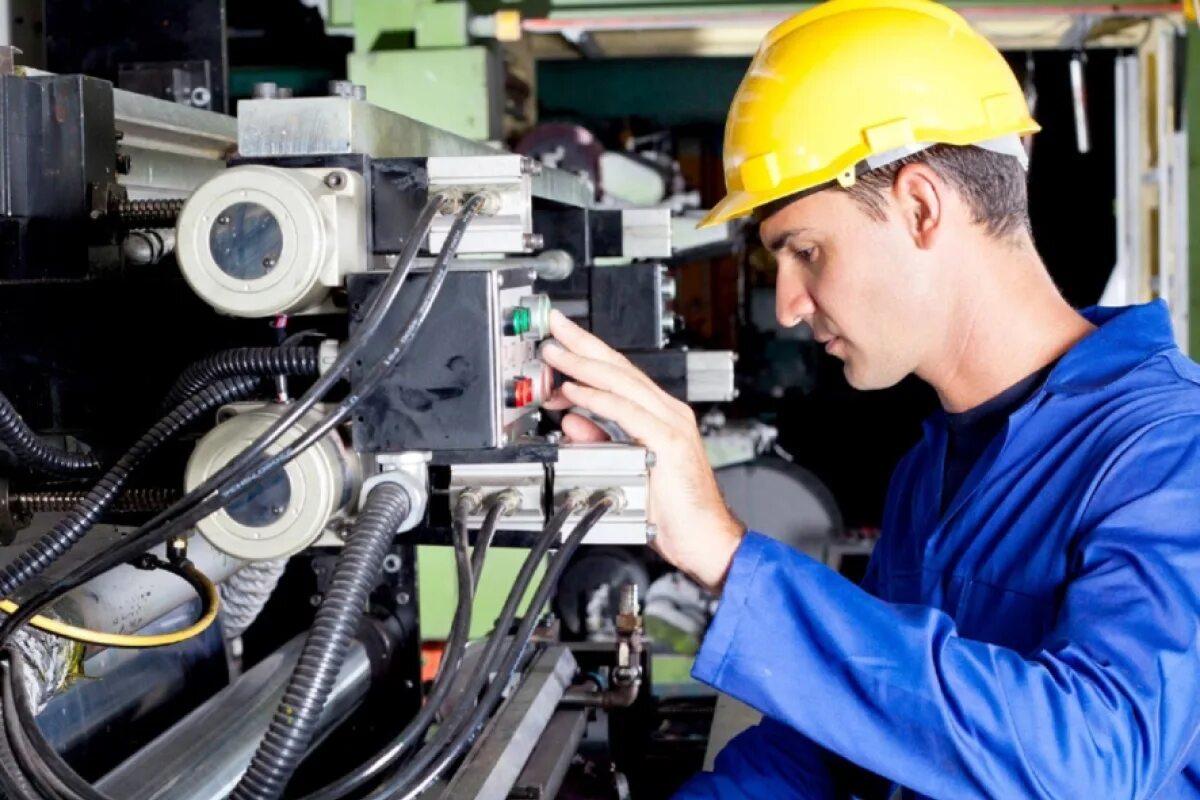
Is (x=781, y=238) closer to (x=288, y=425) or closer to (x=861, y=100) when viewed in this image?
(x=861, y=100)

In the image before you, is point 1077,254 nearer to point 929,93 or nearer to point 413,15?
point 413,15

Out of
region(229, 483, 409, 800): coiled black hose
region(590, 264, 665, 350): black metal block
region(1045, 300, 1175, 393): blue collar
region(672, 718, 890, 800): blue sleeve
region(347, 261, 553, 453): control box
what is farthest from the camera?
region(590, 264, 665, 350): black metal block

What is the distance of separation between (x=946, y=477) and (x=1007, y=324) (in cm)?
21

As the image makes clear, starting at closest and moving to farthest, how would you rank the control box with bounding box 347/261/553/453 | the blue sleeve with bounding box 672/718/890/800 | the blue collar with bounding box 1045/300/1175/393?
the control box with bounding box 347/261/553/453, the blue collar with bounding box 1045/300/1175/393, the blue sleeve with bounding box 672/718/890/800

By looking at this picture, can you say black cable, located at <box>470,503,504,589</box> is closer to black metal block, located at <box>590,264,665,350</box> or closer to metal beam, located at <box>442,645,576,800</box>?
metal beam, located at <box>442,645,576,800</box>

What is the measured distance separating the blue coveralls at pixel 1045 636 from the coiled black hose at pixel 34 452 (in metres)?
0.49

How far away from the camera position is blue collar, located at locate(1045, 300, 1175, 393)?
3.63 ft

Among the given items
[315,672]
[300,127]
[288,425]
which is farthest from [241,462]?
[300,127]

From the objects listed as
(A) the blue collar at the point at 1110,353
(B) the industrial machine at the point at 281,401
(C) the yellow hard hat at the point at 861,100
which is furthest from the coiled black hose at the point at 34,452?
(A) the blue collar at the point at 1110,353

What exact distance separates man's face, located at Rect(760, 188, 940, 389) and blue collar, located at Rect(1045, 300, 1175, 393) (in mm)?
126

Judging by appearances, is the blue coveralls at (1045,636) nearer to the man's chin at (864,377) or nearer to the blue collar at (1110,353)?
the blue collar at (1110,353)

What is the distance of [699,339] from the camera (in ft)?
11.6

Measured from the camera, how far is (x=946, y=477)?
132cm

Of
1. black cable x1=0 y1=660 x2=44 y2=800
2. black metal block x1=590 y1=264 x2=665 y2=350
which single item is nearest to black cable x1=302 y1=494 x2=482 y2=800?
black cable x1=0 y1=660 x2=44 y2=800
